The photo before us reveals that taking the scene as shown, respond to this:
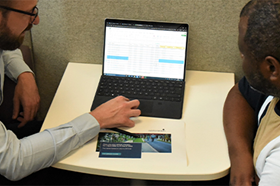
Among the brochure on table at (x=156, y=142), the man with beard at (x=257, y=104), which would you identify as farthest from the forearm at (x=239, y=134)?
the brochure on table at (x=156, y=142)

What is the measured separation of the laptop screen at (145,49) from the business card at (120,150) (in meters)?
0.29

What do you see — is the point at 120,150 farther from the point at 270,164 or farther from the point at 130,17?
the point at 130,17

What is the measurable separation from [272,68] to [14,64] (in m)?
0.86

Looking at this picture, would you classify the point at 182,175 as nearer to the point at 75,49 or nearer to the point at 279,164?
the point at 279,164

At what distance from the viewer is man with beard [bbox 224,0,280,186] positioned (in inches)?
23.6

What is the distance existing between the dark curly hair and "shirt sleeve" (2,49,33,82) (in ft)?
2.55

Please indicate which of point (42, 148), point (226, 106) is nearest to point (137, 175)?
point (42, 148)

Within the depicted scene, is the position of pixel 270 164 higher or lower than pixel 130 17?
lower

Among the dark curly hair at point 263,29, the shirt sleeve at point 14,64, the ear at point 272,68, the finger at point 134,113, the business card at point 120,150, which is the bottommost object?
the business card at point 120,150

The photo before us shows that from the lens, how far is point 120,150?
79 cm

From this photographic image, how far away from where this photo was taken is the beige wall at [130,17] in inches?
38.7

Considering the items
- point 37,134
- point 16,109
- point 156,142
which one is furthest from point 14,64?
point 156,142

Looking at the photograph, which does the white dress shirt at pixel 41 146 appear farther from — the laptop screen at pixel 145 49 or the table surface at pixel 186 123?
the laptop screen at pixel 145 49

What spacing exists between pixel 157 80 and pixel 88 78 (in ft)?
0.84
